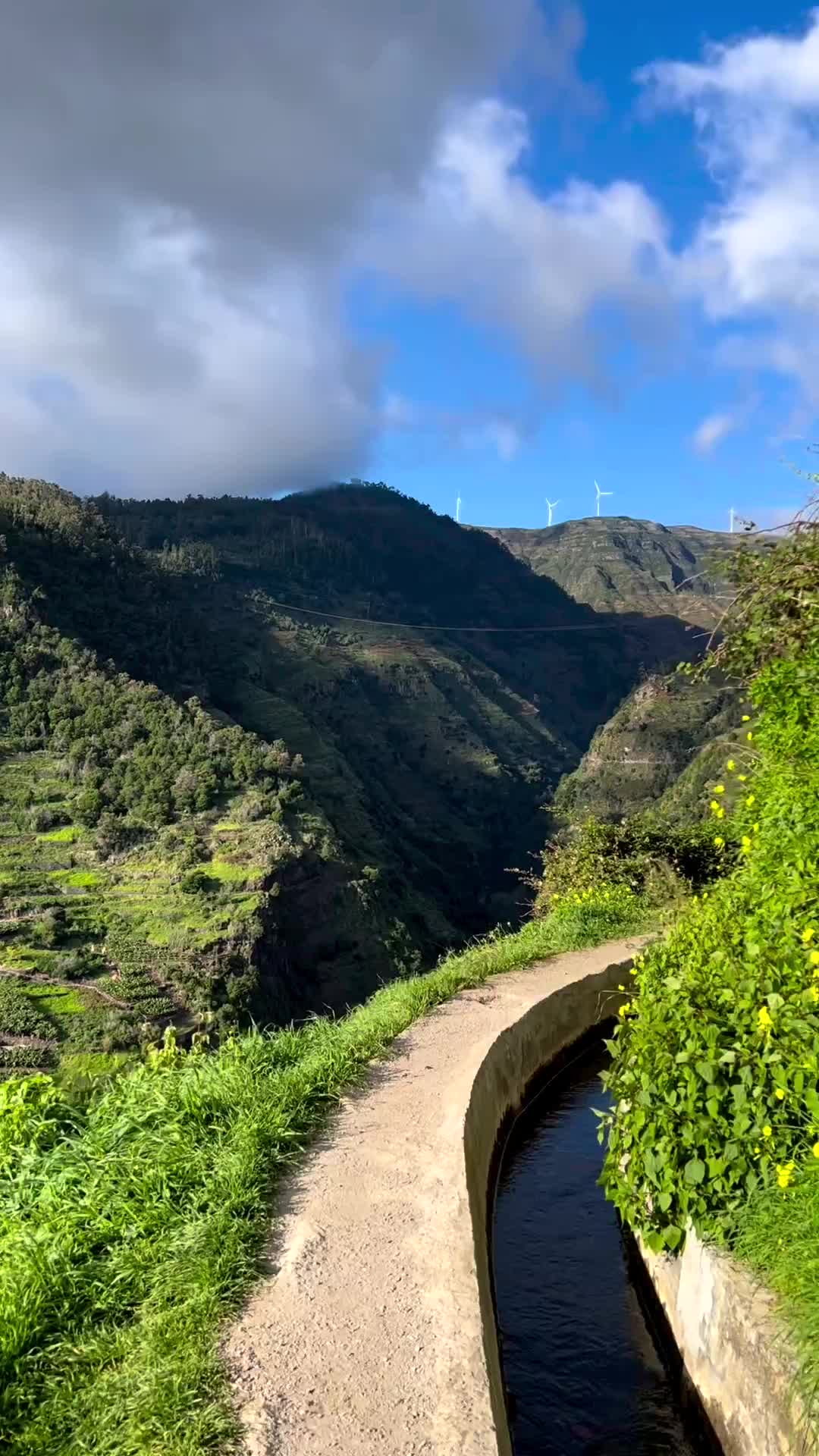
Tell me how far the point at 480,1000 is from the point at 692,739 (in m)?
93.9

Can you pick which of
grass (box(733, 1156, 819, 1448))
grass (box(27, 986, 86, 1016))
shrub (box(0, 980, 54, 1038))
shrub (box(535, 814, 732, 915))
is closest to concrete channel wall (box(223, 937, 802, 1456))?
grass (box(733, 1156, 819, 1448))

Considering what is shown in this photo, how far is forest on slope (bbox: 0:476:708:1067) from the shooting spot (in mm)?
46281

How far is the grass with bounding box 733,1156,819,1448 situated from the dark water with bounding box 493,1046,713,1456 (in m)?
1.30

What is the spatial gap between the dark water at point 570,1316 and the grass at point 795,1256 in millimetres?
1296

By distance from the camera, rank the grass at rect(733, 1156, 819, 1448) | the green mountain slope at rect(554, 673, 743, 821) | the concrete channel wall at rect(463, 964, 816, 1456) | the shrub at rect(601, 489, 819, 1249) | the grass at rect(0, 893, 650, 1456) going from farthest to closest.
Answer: the green mountain slope at rect(554, 673, 743, 821) → the shrub at rect(601, 489, 819, 1249) → the concrete channel wall at rect(463, 964, 816, 1456) → the grass at rect(0, 893, 650, 1456) → the grass at rect(733, 1156, 819, 1448)

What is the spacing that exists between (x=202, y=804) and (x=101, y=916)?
1519 cm

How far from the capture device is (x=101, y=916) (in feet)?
164

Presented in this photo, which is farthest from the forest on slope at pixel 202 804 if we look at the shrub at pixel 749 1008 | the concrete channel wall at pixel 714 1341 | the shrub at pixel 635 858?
the shrub at pixel 749 1008

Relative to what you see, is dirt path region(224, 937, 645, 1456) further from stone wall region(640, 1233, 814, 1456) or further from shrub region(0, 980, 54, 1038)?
shrub region(0, 980, 54, 1038)

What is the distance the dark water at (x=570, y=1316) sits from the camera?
4969 millimetres

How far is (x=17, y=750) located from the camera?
67.8 meters

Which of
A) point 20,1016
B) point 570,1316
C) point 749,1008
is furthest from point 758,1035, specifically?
point 20,1016

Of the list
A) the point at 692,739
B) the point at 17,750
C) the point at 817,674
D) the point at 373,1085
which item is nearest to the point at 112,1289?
the point at 373,1085

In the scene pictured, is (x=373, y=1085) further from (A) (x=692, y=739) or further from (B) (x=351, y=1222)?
(A) (x=692, y=739)
